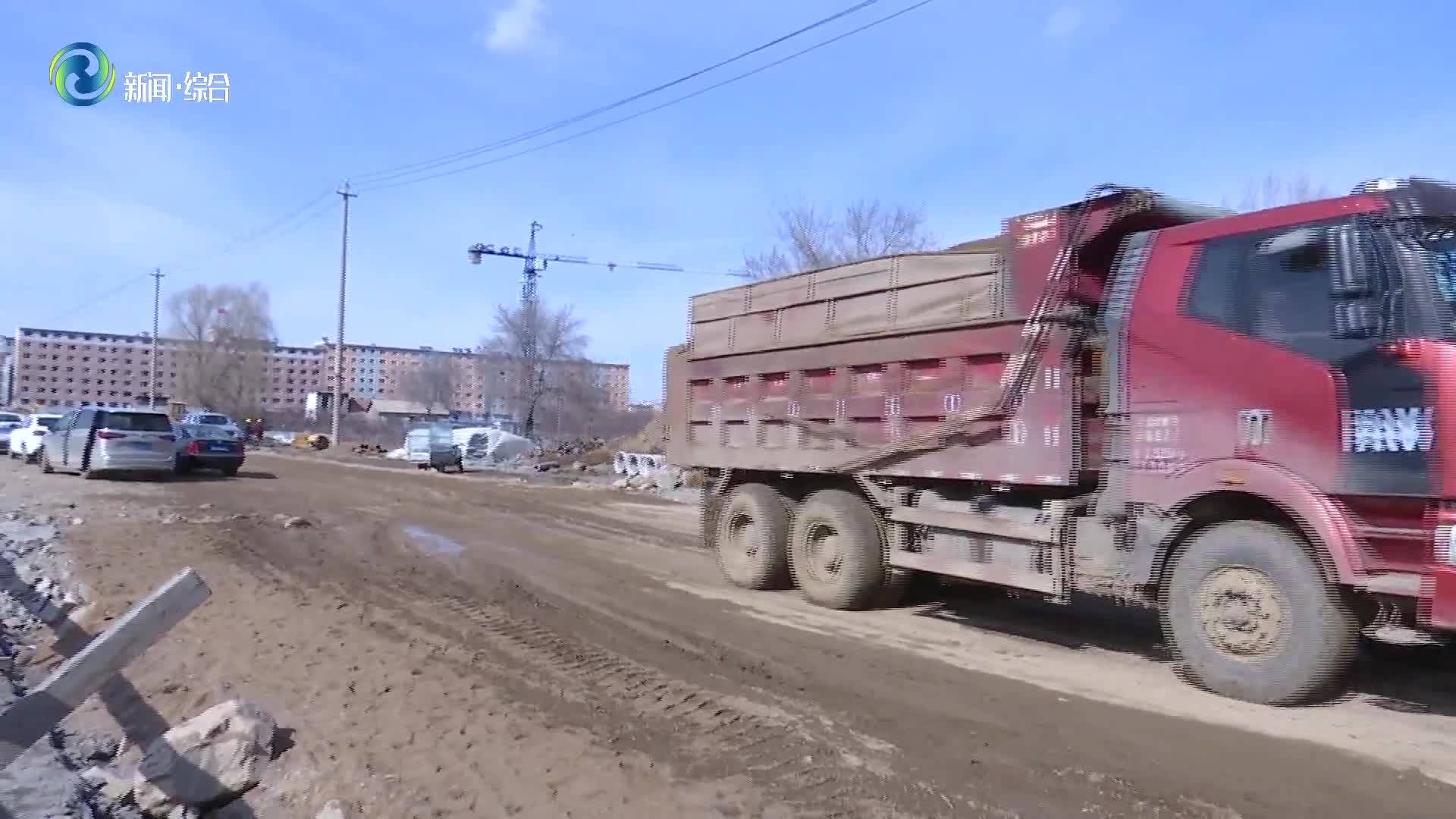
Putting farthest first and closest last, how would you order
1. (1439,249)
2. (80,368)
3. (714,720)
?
(80,368) → (714,720) → (1439,249)

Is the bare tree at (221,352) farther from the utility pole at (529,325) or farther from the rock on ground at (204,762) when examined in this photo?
the rock on ground at (204,762)

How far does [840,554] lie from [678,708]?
351 cm

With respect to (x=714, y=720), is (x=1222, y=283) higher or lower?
higher

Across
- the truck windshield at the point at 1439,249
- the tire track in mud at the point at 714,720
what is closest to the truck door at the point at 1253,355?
the truck windshield at the point at 1439,249

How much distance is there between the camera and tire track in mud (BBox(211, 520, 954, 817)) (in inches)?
173

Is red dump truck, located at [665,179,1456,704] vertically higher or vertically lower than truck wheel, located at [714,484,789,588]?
higher

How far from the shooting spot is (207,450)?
23.6 metres

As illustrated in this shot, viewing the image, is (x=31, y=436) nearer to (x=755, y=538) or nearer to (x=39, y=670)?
(x=39, y=670)

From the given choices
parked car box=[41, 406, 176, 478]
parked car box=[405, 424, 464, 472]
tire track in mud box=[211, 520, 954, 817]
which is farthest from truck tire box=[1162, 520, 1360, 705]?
parked car box=[405, 424, 464, 472]

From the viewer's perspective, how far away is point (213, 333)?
3174 inches

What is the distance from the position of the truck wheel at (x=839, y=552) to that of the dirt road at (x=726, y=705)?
281 mm

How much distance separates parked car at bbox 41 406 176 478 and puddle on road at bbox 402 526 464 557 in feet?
32.5

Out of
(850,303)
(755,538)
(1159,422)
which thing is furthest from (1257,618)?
(755,538)

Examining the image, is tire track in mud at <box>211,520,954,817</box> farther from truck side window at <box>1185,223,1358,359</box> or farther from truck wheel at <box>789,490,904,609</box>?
truck side window at <box>1185,223,1358,359</box>
